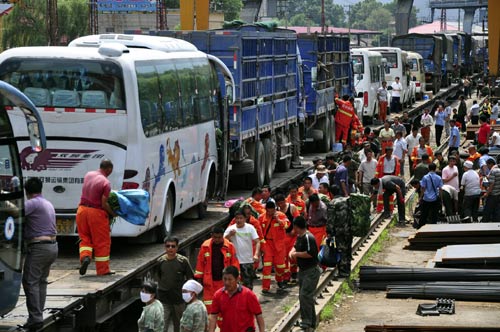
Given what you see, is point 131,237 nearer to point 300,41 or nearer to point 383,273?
point 383,273

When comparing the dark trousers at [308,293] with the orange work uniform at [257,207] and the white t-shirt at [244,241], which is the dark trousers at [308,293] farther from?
the orange work uniform at [257,207]

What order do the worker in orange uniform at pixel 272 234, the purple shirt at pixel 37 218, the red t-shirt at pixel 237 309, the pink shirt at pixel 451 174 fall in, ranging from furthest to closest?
1. the pink shirt at pixel 451 174
2. the worker in orange uniform at pixel 272 234
3. the purple shirt at pixel 37 218
4. the red t-shirt at pixel 237 309

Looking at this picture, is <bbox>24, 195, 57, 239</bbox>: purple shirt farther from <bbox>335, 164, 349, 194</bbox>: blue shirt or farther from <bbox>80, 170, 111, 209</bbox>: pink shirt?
<bbox>335, 164, 349, 194</bbox>: blue shirt

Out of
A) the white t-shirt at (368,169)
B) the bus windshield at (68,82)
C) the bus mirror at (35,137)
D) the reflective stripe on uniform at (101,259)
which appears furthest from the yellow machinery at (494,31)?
the bus mirror at (35,137)

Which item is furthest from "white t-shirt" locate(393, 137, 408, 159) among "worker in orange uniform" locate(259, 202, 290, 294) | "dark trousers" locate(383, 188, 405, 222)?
"worker in orange uniform" locate(259, 202, 290, 294)

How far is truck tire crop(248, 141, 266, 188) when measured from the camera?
83.1 ft

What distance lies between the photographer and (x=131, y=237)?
1725cm

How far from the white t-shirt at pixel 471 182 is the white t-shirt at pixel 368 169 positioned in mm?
2404

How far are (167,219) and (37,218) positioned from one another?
588 cm

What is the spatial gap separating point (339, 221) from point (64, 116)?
13.7 ft

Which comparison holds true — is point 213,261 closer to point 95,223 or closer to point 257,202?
point 95,223

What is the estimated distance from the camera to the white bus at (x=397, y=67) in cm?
5088

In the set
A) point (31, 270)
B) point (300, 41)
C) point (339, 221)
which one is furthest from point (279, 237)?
point (300, 41)

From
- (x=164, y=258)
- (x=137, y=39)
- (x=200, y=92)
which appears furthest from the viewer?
(x=200, y=92)
